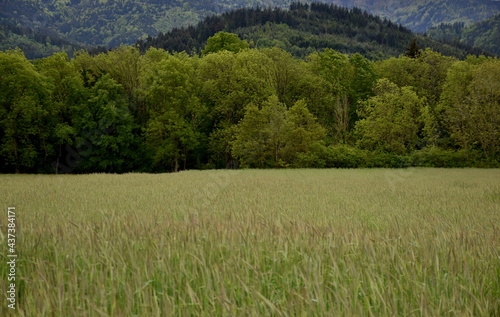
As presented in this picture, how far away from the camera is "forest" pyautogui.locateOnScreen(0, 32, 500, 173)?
127ft

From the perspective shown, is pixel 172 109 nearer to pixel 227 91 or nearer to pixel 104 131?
pixel 227 91

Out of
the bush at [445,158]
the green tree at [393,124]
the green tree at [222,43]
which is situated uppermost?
the green tree at [222,43]

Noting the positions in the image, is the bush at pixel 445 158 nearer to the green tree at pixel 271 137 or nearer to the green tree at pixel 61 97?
the green tree at pixel 271 137

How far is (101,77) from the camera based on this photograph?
145ft

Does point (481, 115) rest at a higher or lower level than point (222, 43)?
lower

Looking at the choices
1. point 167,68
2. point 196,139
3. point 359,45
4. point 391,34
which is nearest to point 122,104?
point 167,68

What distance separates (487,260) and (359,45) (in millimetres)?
187849

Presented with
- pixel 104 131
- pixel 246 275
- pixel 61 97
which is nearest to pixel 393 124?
pixel 104 131

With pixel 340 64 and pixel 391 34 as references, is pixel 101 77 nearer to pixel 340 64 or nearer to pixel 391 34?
pixel 340 64

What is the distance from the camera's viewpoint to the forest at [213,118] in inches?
1522

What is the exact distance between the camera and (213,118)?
4688cm

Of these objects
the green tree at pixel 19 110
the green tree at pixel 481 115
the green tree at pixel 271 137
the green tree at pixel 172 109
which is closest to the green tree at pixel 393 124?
the green tree at pixel 481 115

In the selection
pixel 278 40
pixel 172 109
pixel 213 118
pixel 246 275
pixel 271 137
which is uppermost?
pixel 278 40

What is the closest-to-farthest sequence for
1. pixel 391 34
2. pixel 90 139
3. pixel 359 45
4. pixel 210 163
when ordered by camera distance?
pixel 90 139 → pixel 210 163 → pixel 359 45 → pixel 391 34
